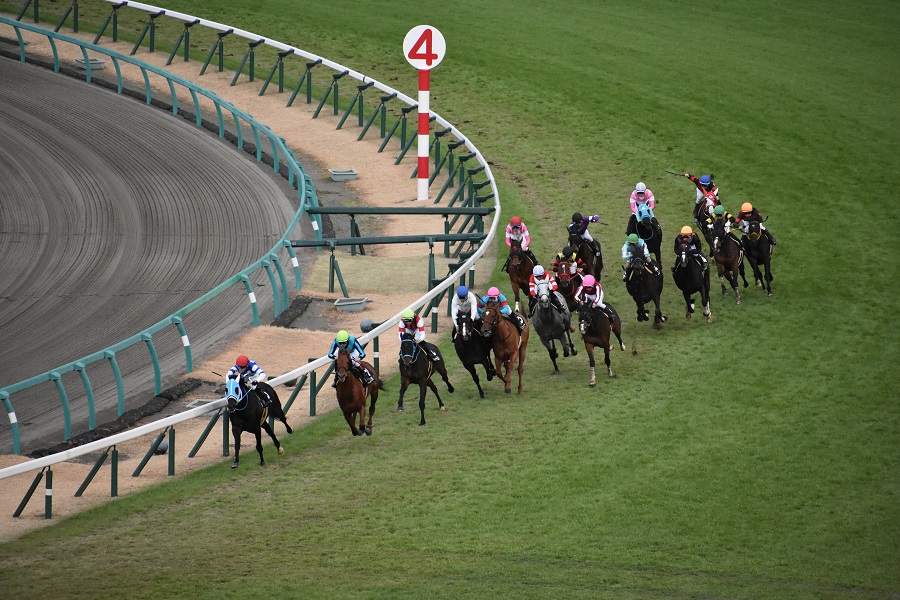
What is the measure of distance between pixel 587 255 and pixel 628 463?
5959mm

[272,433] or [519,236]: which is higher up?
[519,236]

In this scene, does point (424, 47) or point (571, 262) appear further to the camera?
point (424, 47)

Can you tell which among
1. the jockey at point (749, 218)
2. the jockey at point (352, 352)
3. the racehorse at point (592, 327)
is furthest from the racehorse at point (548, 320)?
the jockey at point (749, 218)

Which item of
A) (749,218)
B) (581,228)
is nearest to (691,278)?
(581,228)

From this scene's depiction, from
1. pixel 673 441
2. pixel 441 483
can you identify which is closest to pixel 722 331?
pixel 673 441

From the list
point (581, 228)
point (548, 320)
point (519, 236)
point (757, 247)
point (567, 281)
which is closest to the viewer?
point (548, 320)

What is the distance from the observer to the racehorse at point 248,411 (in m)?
15.3

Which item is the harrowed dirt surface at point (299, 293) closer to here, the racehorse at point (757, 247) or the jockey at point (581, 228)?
the jockey at point (581, 228)

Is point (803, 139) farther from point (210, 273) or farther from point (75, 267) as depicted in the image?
point (75, 267)

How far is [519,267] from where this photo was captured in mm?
20016

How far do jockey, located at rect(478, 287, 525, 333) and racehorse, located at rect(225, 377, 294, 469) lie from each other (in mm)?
3249

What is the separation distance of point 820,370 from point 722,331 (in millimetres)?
1932

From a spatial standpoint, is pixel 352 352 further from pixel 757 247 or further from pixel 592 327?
pixel 757 247

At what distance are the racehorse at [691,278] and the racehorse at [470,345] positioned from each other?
12.8ft
